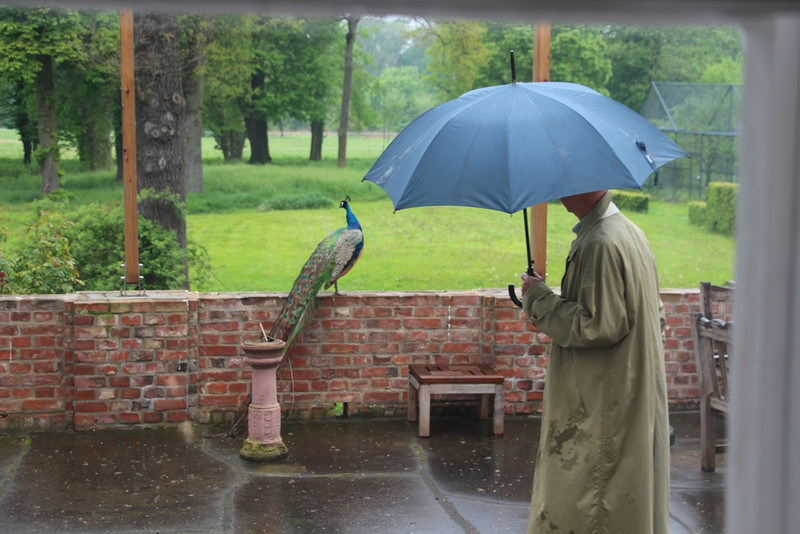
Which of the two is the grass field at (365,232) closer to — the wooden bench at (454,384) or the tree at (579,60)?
the tree at (579,60)

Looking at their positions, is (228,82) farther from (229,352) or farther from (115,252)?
(229,352)

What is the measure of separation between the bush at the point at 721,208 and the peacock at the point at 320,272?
12.5 metres

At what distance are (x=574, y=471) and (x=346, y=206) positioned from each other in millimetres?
3513

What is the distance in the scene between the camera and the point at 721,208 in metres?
17.9

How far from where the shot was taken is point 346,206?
6660mm

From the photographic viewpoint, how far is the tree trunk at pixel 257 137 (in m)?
25.6

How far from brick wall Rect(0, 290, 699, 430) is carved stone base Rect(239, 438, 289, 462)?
0.70m

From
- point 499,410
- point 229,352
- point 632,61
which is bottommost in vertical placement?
point 499,410

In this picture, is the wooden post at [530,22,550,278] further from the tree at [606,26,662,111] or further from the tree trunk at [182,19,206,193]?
the tree at [606,26,662,111]

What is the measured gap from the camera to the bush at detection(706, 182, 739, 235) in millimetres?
17438

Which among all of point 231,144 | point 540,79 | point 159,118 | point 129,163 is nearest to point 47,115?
point 231,144

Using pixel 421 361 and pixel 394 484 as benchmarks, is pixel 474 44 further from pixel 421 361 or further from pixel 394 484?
pixel 394 484

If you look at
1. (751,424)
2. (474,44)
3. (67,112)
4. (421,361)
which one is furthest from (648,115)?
(751,424)

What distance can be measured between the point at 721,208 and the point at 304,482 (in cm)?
1421
